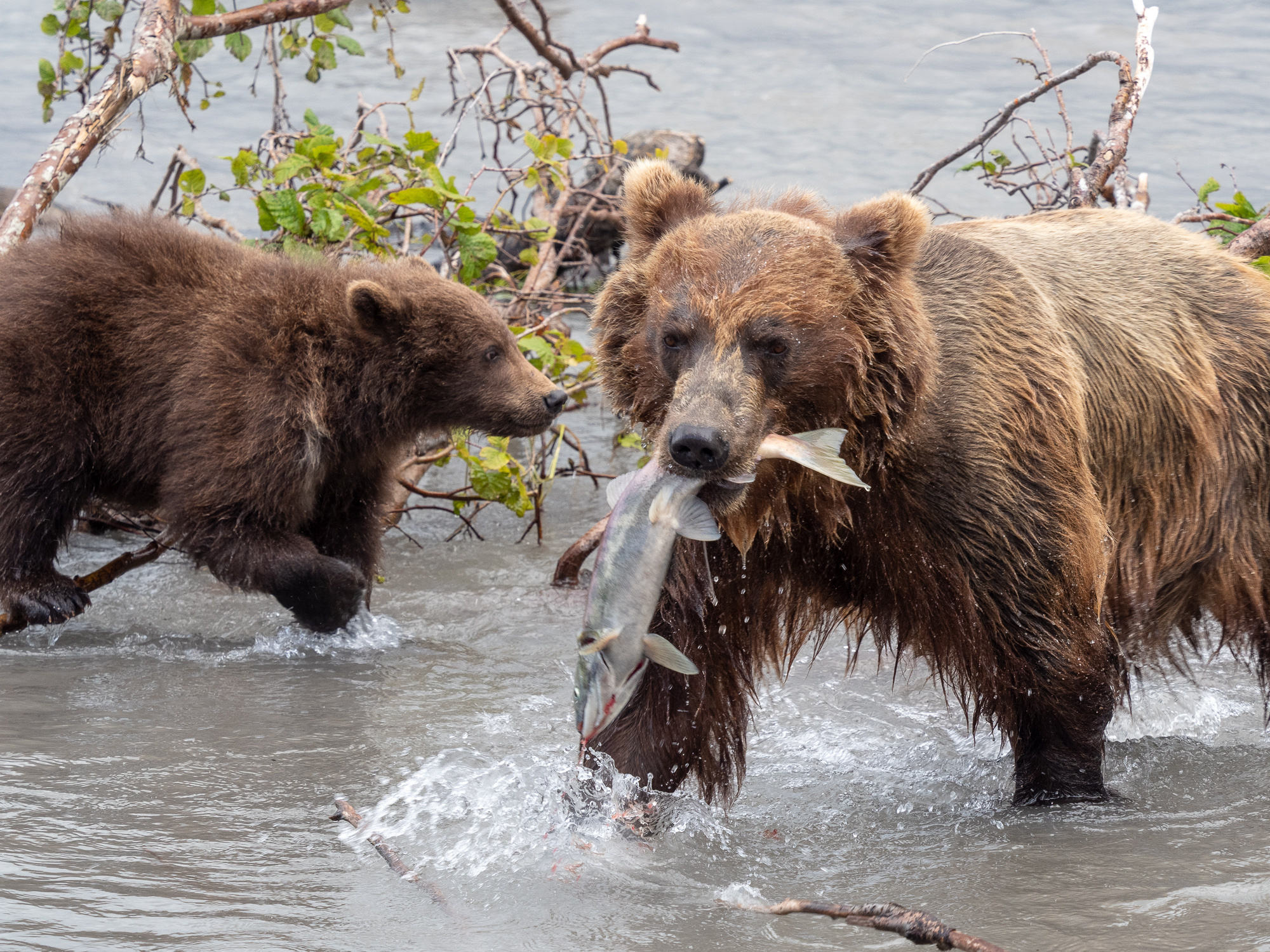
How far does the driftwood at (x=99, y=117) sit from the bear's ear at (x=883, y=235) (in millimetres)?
3382

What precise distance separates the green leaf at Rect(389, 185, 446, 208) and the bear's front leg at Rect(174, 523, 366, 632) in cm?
166

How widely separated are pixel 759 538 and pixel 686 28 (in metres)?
15.6

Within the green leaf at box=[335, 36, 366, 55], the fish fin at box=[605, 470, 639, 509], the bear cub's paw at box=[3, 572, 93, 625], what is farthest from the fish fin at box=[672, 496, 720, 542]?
the green leaf at box=[335, 36, 366, 55]

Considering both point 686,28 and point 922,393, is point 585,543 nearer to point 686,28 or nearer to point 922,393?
point 922,393

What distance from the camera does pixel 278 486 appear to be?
5.27m

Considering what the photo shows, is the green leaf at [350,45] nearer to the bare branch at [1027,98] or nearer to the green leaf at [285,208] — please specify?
the green leaf at [285,208]

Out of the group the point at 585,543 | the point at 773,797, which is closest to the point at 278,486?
the point at 585,543

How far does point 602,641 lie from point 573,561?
2.76m

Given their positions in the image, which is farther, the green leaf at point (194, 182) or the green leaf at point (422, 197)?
the green leaf at point (194, 182)

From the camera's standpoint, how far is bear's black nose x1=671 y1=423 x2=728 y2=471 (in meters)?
3.11

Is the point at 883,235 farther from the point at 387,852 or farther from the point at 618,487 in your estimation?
the point at 387,852

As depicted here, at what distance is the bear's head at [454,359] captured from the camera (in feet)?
18.8

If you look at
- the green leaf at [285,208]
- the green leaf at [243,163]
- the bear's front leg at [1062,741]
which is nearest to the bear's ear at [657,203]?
the bear's front leg at [1062,741]

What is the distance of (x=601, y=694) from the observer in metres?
3.47
